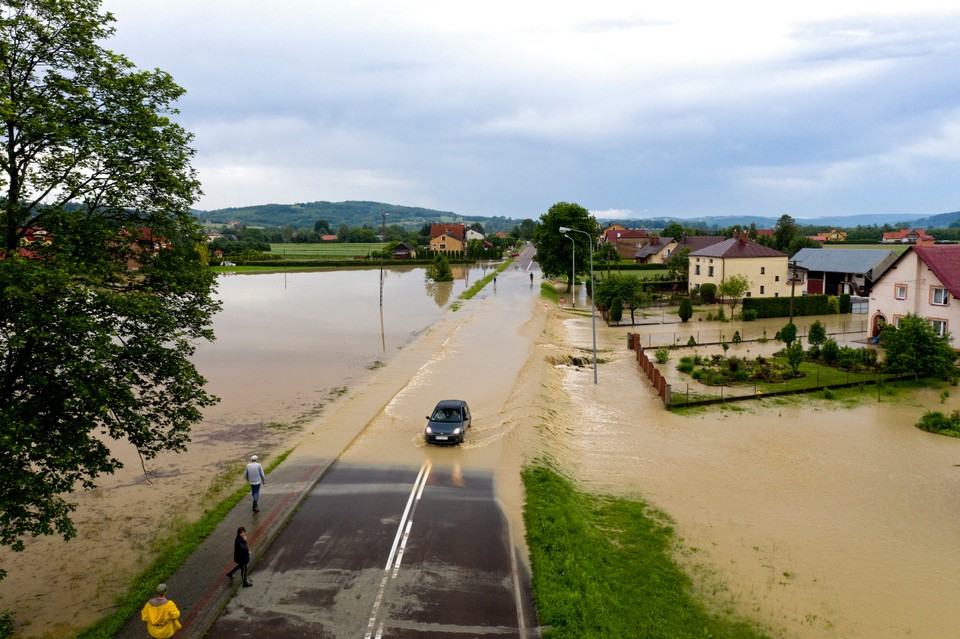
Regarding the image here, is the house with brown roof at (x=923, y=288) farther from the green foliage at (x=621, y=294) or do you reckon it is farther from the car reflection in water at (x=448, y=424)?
the car reflection in water at (x=448, y=424)

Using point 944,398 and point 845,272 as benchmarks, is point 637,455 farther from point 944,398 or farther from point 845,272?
point 845,272

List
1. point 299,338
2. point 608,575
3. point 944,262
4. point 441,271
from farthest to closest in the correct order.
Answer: point 441,271 → point 299,338 → point 944,262 → point 608,575

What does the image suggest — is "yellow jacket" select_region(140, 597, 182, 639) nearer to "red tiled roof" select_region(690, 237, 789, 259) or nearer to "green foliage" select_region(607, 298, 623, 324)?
"green foliage" select_region(607, 298, 623, 324)

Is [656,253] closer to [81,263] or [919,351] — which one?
[919,351]

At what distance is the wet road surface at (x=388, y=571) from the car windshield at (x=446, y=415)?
16.0 feet

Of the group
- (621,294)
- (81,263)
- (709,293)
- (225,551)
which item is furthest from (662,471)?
(709,293)

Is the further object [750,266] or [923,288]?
[750,266]

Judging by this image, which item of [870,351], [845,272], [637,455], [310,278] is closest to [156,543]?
[637,455]

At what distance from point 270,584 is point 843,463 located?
20057 millimetres

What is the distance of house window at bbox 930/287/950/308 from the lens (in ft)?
129

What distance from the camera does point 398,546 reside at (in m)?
14.9

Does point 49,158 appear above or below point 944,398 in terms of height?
above

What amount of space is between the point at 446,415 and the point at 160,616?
13841 mm

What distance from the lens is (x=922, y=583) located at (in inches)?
578
